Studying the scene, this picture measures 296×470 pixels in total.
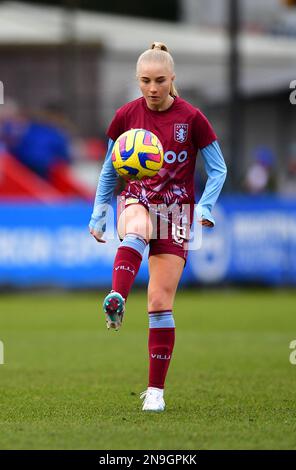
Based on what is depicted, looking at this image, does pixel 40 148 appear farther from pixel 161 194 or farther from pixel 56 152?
pixel 161 194

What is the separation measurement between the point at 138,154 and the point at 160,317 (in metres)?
1.03

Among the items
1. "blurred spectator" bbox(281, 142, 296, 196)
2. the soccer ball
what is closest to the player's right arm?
the soccer ball

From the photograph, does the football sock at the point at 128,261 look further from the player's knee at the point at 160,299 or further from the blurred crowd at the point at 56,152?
the blurred crowd at the point at 56,152

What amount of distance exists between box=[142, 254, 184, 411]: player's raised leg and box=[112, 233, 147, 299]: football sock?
0.16 m

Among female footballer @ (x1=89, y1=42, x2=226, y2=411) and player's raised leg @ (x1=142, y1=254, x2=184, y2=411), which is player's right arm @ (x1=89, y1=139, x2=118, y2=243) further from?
player's raised leg @ (x1=142, y1=254, x2=184, y2=411)

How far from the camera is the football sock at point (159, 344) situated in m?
7.09

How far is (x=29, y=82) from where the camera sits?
29203 mm

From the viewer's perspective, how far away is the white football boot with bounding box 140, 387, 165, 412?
7.03 metres

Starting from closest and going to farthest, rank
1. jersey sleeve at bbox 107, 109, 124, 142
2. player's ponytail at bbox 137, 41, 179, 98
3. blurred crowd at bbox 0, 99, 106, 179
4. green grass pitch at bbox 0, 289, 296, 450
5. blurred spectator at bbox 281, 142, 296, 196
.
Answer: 1. green grass pitch at bbox 0, 289, 296, 450
2. player's ponytail at bbox 137, 41, 179, 98
3. jersey sleeve at bbox 107, 109, 124, 142
4. blurred spectator at bbox 281, 142, 296, 196
5. blurred crowd at bbox 0, 99, 106, 179

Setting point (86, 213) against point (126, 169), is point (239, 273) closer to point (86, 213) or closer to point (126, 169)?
point (86, 213)

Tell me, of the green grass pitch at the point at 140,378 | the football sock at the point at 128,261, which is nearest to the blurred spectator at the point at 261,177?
the green grass pitch at the point at 140,378

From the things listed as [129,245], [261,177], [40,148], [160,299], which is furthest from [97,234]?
[40,148]
